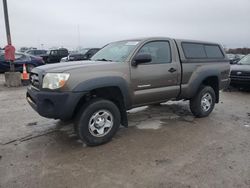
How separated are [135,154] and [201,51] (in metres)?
3.28

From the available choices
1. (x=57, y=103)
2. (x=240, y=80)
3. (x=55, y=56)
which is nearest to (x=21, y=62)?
(x=55, y=56)

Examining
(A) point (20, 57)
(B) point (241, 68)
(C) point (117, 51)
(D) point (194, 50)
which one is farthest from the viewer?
(A) point (20, 57)

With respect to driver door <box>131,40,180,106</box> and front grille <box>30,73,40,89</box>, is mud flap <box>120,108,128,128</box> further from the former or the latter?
front grille <box>30,73,40,89</box>

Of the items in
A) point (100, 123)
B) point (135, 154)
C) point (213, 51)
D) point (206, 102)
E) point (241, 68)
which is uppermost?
point (213, 51)

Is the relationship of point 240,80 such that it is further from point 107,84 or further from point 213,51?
point 107,84

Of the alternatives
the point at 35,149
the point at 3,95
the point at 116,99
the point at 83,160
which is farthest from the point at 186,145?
the point at 3,95

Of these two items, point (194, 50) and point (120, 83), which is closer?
point (120, 83)

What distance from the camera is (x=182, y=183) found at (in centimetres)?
299

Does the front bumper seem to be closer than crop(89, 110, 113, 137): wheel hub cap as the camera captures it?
Yes

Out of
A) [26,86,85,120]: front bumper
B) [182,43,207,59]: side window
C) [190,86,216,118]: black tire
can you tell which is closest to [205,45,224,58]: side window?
[182,43,207,59]: side window

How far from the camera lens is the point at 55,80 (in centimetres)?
366

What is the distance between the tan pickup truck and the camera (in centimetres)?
368

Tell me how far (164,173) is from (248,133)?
2.49m

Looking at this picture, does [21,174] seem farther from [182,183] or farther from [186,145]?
[186,145]
